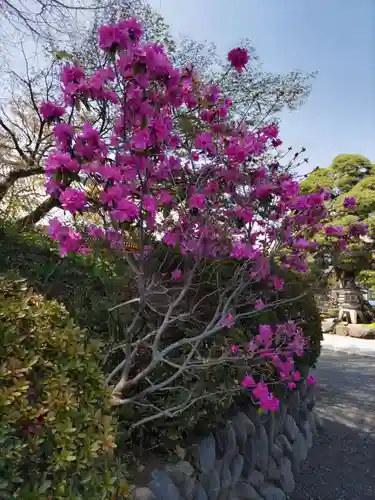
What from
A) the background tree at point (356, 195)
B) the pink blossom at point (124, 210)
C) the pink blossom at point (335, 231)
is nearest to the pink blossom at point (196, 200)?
the pink blossom at point (124, 210)

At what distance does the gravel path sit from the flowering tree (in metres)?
1.43

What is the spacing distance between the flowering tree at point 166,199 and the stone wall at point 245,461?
13.8 inches

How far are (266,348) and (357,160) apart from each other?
52.9 ft

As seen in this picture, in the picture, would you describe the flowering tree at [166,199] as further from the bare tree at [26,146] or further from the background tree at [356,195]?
the background tree at [356,195]

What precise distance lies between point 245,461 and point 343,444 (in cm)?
191

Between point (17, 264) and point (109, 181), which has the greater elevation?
point (109, 181)

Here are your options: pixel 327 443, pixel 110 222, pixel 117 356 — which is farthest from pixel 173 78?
pixel 327 443

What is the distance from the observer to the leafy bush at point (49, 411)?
1377 millimetres

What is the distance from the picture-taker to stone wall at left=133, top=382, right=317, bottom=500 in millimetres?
2424

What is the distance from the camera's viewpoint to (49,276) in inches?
106

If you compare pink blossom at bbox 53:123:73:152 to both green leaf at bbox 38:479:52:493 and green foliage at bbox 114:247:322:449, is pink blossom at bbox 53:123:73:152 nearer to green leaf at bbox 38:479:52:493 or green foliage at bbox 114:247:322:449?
green foliage at bbox 114:247:322:449

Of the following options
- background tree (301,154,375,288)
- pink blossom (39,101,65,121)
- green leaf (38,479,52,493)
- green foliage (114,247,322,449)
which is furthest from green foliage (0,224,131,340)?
background tree (301,154,375,288)

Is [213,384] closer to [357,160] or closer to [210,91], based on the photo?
[210,91]

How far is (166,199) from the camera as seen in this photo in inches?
94.2
